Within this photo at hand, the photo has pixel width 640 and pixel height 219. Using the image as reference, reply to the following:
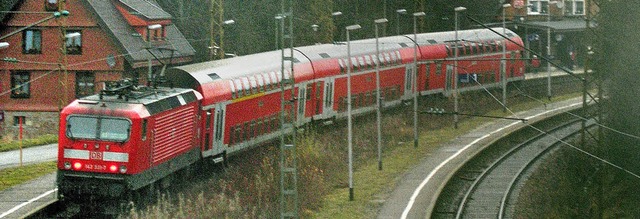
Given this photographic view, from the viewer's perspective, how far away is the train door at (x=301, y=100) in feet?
132

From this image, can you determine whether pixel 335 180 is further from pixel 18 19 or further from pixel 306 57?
pixel 18 19

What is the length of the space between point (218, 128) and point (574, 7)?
202 ft

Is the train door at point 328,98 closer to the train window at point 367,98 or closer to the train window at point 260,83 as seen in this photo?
the train window at point 367,98

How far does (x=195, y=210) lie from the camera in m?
29.0

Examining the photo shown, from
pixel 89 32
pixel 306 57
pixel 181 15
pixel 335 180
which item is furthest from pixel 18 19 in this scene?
pixel 335 180

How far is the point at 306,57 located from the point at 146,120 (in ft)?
48.6

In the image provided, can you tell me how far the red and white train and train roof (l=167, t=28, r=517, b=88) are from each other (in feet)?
0.17

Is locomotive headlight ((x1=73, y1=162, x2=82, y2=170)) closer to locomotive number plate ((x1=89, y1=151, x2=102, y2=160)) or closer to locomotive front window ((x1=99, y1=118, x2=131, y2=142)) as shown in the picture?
locomotive number plate ((x1=89, y1=151, x2=102, y2=160))

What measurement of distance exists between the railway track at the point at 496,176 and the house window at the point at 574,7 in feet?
Result: 118

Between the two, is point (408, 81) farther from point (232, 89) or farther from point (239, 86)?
point (232, 89)

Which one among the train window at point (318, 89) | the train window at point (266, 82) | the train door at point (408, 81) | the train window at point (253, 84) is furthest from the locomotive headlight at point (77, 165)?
the train door at point (408, 81)

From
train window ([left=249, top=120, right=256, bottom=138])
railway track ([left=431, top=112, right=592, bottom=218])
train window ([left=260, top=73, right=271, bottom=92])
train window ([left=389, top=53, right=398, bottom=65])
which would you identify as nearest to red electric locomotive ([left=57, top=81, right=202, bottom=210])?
train window ([left=249, top=120, right=256, bottom=138])

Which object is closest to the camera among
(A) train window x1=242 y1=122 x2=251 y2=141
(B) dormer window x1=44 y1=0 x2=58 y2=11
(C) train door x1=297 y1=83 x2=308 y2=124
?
(A) train window x1=242 y1=122 x2=251 y2=141

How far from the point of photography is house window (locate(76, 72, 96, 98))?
52156mm
